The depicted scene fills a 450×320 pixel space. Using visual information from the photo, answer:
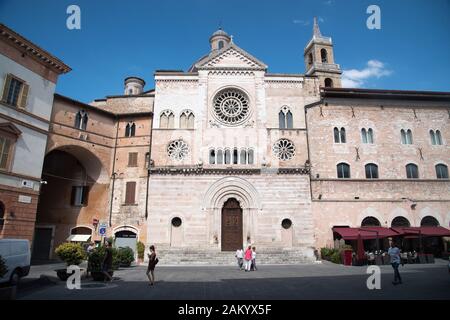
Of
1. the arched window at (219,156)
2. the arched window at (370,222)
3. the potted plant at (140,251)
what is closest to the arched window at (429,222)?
the arched window at (370,222)

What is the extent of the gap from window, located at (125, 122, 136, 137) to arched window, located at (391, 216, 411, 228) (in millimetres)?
26054

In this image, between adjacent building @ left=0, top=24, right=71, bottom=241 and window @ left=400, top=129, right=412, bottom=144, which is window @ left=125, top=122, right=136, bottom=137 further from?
window @ left=400, top=129, right=412, bottom=144

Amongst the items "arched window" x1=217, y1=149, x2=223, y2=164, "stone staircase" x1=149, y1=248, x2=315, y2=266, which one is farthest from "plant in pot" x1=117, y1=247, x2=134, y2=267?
"arched window" x1=217, y1=149, x2=223, y2=164

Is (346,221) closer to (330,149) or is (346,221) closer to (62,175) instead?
(330,149)

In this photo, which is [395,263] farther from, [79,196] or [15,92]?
[79,196]

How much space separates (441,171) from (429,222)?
5.26 meters

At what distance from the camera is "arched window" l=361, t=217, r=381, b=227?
28.1 m

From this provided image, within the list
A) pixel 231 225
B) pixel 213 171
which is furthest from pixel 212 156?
pixel 231 225

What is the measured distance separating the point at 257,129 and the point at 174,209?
10775mm

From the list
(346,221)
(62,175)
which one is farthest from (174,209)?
(346,221)

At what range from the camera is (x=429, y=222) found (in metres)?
28.6

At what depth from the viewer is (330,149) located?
29.6 meters

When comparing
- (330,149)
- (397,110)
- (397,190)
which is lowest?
(397,190)
